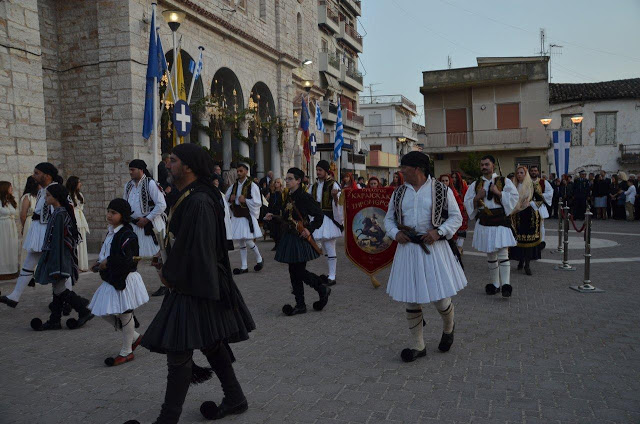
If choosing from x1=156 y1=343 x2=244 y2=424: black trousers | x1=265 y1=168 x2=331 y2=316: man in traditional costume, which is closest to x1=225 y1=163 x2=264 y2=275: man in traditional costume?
x1=265 y1=168 x2=331 y2=316: man in traditional costume

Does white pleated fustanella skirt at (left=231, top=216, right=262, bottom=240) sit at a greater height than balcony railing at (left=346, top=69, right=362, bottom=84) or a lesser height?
lesser

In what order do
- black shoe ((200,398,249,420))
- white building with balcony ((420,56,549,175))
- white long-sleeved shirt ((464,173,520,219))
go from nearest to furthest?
black shoe ((200,398,249,420)) → white long-sleeved shirt ((464,173,520,219)) → white building with balcony ((420,56,549,175))

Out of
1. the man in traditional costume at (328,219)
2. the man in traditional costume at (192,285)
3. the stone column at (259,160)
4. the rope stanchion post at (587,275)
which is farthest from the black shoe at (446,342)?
the stone column at (259,160)

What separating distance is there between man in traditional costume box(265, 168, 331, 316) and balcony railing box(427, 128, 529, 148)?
1198 inches

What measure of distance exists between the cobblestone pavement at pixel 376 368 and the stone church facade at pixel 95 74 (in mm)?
4961

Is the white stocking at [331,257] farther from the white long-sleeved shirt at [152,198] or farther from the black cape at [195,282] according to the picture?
the black cape at [195,282]

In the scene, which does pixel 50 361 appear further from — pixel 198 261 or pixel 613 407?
pixel 613 407

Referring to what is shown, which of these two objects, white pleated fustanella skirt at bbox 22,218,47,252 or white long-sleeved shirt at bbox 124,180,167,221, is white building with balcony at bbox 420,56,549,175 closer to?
white long-sleeved shirt at bbox 124,180,167,221

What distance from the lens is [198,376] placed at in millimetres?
4070

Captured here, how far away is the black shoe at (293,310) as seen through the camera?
23.0ft

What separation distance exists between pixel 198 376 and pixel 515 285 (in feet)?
20.8

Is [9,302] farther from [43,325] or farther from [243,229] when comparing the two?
[243,229]

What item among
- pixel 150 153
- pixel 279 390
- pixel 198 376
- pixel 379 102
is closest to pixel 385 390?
pixel 279 390

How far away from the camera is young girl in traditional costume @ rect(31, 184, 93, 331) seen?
660cm
